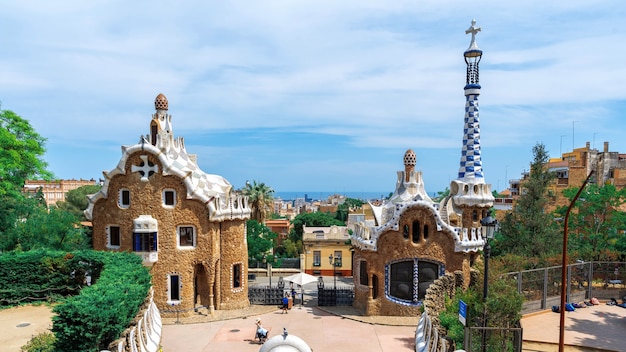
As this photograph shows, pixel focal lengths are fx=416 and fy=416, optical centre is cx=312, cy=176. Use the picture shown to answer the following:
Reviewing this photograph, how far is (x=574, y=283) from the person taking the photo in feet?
79.5

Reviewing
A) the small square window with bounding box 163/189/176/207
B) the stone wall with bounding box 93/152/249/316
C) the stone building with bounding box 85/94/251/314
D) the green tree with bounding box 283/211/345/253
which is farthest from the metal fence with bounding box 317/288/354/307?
the green tree with bounding box 283/211/345/253

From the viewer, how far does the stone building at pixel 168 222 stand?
78.8 ft

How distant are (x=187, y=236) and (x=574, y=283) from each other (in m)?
22.9

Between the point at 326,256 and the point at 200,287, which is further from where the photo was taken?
the point at 326,256

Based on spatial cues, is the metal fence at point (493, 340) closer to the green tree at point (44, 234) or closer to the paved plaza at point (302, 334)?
the paved plaza at point (302, 334)

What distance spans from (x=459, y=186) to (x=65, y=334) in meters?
22.0

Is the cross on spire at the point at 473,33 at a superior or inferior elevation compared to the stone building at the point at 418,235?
superior

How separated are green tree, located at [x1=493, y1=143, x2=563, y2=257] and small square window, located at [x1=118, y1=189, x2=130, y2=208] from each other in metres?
25.7

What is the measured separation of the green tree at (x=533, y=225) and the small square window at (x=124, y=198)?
84.4ft

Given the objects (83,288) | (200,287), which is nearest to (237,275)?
(200,287)

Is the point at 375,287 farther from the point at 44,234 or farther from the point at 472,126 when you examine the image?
the point at 44,234

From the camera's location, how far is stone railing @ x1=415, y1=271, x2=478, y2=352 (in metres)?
13.1

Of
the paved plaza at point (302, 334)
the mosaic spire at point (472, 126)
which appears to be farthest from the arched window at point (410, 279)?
the mosaic spire at point (472, 126)

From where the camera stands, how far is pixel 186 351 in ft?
63.5
